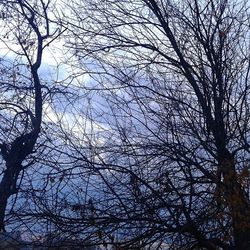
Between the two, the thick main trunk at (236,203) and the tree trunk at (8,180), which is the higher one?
the tree trunk at (8,180)

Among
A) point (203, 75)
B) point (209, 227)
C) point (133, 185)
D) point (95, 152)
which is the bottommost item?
point (209, 227)

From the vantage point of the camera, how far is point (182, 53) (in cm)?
877

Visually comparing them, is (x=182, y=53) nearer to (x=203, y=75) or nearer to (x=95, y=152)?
(x=203, y=75)

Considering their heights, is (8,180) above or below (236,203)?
above

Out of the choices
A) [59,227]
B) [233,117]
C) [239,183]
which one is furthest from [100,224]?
[233,117]

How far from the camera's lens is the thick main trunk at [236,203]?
7.48 meters

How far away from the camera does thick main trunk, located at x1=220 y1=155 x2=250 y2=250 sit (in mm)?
7477

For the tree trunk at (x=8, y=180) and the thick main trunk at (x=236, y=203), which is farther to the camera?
the tree trunk at (x=8, y=180)

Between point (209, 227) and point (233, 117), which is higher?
point (233, 117)

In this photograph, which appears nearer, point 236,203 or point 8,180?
point 236,203

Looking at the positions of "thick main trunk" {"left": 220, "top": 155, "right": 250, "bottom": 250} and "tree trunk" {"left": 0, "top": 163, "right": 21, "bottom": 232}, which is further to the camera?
"tree trunk" {"left": 0, "top": 163, "right": 21, "bottom": 232}

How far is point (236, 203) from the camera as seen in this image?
7.50 metres

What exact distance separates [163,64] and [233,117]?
136 centimetres

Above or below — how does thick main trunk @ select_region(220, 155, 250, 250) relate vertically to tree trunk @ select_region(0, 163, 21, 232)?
below
